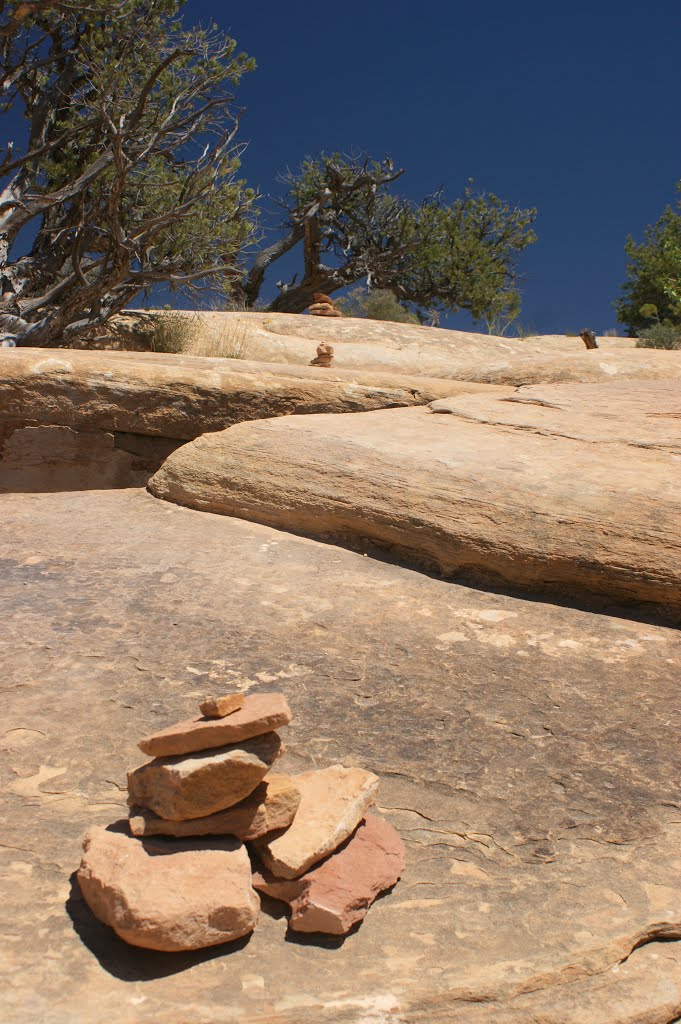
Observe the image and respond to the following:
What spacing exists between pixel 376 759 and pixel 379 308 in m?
14.2

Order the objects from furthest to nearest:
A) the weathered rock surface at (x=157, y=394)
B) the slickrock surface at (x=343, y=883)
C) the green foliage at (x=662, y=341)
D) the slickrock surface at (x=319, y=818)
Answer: the green foliage at (x=662, y=341), the weathered rock surface at (x=157, y=394), the slickrock surface at (x=319, y=818), the slickrock surface at (x=343, y=883)

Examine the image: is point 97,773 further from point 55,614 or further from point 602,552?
point 602,552

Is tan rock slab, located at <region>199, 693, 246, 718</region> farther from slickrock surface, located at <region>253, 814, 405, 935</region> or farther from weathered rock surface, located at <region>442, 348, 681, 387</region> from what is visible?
weathered rock surface, located at <region>442, 348, 681, 387</region>

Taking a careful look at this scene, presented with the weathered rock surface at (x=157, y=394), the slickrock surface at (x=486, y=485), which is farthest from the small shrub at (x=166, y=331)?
the slickrock surface at (x=486, y=485)

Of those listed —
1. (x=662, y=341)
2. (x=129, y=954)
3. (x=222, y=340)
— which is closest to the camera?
(x=129, y=954)

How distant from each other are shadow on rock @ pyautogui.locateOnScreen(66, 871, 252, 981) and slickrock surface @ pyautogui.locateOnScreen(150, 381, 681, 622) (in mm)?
2082

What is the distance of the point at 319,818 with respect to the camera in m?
2.00

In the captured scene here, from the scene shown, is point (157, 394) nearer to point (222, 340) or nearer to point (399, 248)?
point (222, 340)

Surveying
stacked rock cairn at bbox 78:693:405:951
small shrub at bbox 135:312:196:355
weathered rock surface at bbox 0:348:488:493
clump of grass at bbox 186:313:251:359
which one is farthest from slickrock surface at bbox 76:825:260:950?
small shrub at bbox 135:312:196:355

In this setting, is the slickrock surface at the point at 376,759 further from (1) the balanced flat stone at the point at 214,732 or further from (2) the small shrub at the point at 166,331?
(2) the small shrub at the point at 166,331

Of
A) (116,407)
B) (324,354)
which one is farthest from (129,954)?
(324,354)

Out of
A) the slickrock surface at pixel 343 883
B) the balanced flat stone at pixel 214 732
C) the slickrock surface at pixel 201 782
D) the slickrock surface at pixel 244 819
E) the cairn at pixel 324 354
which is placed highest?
the cairn at pixel 324 354

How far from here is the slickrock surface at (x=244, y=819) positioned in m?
1.90

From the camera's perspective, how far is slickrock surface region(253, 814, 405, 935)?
1801mm
